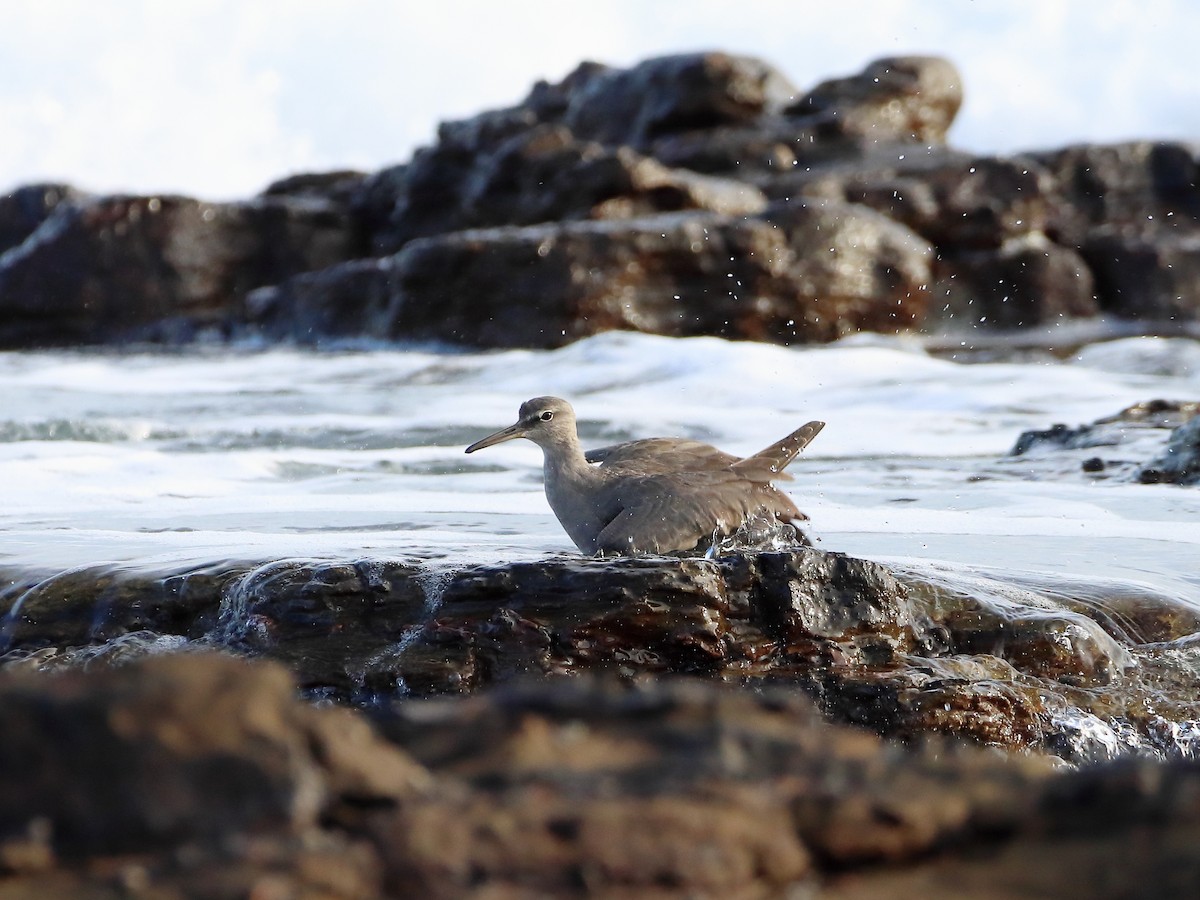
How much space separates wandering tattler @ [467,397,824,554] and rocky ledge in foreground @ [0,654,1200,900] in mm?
3521

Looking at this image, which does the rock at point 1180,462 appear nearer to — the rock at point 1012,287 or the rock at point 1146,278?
the rock at point 1012,287

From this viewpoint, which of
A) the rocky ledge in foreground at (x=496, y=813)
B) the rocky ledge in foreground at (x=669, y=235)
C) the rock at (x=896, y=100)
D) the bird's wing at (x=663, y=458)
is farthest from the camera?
the rock at (x=896, y=100)

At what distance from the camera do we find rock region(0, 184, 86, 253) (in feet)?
93.9

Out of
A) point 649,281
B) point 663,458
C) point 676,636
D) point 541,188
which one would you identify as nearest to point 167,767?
point 676,636

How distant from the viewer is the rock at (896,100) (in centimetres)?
2453

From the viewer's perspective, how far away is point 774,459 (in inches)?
227

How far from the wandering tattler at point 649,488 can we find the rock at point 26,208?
2519cm

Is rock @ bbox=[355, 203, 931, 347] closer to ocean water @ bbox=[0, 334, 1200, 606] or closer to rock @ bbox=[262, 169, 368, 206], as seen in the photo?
ocean water @ bbox=[0, 334, 1200, 606]

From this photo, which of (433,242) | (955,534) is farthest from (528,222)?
(955,534)

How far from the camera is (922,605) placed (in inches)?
185

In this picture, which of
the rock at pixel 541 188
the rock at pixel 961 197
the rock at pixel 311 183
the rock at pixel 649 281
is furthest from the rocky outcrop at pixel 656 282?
the rock at pixel 311 183

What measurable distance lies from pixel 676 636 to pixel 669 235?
13757 millimetres

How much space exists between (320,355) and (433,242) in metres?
2.02

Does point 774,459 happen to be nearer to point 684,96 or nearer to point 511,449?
point 511,449
